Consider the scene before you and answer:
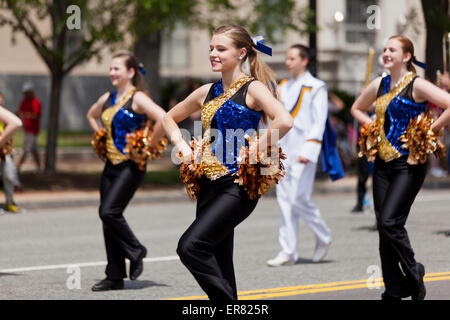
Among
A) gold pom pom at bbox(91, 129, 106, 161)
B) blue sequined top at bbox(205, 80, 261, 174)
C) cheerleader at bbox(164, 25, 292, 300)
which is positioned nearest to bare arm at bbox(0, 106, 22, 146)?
gold pom pom at bbox(91, 129, 106, 161)

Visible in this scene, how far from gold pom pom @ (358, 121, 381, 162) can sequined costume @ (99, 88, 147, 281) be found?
1999 mm

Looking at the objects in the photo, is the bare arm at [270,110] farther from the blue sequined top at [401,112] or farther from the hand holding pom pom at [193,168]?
the blue sequined top at [401,112]

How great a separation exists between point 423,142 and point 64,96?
94.6 ft

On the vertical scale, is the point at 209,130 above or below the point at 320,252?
above

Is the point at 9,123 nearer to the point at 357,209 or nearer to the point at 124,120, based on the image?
the point at 124,120

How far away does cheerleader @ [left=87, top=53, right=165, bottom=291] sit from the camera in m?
7.96

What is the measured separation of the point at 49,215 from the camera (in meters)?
14.5

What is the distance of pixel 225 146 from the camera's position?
5.76 m

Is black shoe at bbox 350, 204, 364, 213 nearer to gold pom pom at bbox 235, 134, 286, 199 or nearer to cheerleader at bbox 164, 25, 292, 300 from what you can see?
cheerleader at bbox 164, 25, 292, 300

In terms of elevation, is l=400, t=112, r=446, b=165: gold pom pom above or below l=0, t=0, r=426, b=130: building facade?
above

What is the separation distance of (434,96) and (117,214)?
2.82 metres

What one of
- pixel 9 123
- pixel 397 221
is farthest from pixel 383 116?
pixel 9 123

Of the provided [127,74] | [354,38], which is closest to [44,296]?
[127,74]
